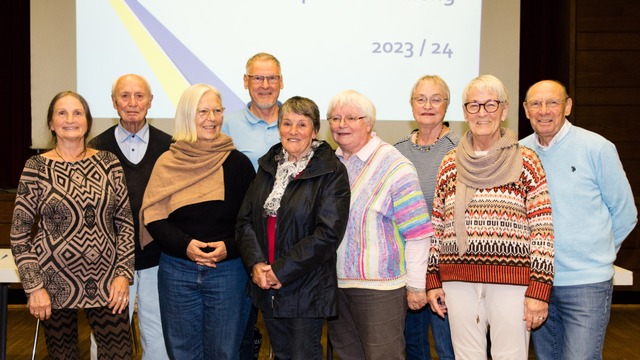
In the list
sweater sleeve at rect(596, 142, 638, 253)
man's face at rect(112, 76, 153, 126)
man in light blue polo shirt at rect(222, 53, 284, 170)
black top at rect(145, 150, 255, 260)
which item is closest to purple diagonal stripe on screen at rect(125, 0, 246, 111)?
man in light blue polo shirt at rect(222, 53, 284, 170)

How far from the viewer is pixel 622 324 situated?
5.05 metres

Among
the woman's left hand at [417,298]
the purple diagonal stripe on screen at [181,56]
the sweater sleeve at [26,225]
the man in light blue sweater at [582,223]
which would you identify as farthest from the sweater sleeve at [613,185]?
the purple diagonal stripe on screen at [181,56]

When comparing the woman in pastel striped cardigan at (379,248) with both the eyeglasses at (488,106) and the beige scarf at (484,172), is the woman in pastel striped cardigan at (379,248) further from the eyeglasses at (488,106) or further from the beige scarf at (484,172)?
the eyeglasses at (488,106)

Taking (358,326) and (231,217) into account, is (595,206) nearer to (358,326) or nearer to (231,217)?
(358,326)

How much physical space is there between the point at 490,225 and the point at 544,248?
218 millimetres

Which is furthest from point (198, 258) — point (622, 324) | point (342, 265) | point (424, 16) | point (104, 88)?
point (622, 324)

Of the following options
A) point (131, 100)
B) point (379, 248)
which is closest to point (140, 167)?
point (131, 100)

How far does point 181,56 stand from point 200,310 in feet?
8.71

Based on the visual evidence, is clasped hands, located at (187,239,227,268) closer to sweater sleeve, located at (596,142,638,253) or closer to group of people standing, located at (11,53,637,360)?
group of people standing, located at (11,53,637,360)

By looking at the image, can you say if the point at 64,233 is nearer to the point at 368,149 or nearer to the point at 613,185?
the point at 368,149

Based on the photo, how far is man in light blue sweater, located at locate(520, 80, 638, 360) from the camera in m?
2.56

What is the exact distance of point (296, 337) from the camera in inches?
99.7

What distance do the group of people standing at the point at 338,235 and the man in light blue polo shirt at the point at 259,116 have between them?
0.45 metres

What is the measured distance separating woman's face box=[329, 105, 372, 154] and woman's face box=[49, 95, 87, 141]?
1.04 meters
